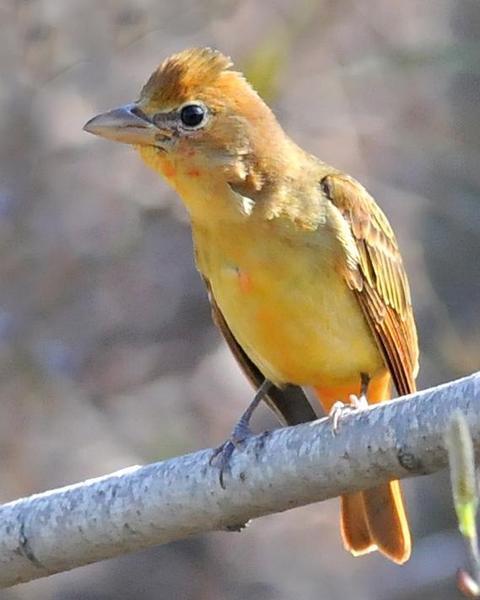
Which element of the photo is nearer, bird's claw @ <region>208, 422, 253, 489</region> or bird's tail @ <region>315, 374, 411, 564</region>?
bird's claw @ <region>208, 422, 253, 489</region>

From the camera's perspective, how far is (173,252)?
27.8 feet

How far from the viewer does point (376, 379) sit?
5.79m

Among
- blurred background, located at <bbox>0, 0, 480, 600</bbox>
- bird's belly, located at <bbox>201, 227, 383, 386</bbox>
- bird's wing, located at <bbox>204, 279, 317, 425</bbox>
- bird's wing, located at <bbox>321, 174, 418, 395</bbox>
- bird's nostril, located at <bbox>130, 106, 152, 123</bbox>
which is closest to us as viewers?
bird's belly, located at <bbox>201, 227, 383, 386</bbox>

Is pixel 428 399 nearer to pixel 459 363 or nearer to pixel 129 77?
pixel 459 363

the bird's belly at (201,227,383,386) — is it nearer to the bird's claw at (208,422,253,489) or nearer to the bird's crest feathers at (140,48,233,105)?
the bird's claw at (208,422,253,489)

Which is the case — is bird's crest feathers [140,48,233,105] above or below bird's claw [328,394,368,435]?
above

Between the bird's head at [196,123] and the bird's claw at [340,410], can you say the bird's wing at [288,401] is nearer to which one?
the bird's claw at [340,410]

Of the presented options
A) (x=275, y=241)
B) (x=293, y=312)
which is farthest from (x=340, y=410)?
(x=275, y=241)

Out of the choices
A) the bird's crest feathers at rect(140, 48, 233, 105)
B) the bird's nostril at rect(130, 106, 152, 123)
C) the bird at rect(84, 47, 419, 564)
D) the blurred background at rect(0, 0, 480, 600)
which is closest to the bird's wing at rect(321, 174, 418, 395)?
the bird at rect(84, 47, 419, 564)

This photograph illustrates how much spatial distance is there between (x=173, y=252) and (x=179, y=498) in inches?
164

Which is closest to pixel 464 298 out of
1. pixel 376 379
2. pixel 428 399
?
pixel 376 379

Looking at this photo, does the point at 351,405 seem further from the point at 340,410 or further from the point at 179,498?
the point at 179,498

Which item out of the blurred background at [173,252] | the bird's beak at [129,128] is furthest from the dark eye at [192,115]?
the blurred background at [173,252]

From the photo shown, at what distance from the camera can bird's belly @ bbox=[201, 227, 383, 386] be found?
526 cm
